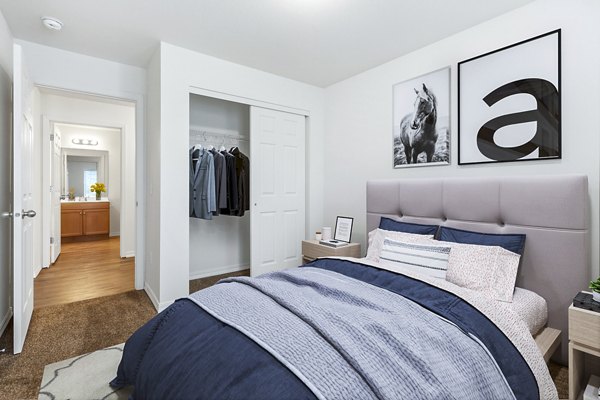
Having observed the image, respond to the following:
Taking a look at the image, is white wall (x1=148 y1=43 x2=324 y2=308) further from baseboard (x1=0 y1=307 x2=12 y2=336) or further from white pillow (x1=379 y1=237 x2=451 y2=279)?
white pillow (x1=379 y1=237 x2=451 y2=279)

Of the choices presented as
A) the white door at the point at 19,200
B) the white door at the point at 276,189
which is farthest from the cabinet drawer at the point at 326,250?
the white door at the point at 19,200

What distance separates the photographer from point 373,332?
1.16 m

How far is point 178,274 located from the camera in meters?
2.93

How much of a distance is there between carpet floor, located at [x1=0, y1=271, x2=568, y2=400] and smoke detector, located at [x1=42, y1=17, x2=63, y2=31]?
240 centimetres

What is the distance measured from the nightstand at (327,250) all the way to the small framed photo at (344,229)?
119 mm

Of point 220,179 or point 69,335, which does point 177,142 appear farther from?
point 69,335

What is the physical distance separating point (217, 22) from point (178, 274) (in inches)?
86.4

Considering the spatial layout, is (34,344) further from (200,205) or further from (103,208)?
(103,208)

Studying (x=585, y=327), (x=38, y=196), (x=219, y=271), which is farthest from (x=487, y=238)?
(x=38, y=196)

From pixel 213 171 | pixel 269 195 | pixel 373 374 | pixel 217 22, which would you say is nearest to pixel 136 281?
pixel 213 171

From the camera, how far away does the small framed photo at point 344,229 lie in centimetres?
326

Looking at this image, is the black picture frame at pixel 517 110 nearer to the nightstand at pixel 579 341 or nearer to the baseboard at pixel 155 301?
the nightstand at pixel 579 341

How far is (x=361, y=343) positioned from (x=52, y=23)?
3.18 meters

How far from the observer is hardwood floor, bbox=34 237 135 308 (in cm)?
323
